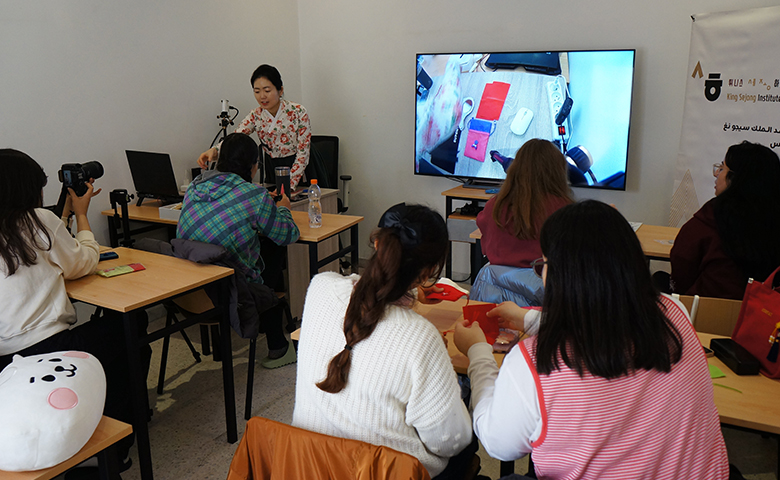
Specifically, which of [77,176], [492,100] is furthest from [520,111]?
[77,176]

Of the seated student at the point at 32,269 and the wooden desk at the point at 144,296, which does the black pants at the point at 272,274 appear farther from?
the seated student at the point at 32,269

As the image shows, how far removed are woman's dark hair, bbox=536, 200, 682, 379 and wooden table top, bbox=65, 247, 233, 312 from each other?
1.54m

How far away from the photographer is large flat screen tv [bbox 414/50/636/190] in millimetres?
3846

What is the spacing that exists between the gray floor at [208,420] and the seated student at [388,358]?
118 cm

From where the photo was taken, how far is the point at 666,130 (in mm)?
3885

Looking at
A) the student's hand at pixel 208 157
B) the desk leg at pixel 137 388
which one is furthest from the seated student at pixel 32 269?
the student's hand at pixel 208 157

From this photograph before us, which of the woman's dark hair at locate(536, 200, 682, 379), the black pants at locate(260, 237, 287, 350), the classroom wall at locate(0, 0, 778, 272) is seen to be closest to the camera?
the woman's dark hair at locate(536, 200, 682, 379)

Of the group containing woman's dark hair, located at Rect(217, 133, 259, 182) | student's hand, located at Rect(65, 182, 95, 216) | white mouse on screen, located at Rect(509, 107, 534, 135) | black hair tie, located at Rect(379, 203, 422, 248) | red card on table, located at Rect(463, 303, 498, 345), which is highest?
white mouse on screen, located at Rect(509, 107, 534, 135)

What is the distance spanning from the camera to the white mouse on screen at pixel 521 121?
13.5ft

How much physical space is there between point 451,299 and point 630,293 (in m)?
1.04

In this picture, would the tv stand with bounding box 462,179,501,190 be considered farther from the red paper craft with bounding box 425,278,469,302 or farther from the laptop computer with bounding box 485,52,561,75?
the red paper craft with bounding box 425,278,469,302

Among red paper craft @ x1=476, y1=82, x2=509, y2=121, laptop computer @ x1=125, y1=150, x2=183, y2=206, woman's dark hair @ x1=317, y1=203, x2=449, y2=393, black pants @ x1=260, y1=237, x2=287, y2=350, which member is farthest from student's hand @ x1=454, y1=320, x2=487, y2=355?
red paper craft @ x1=476, y1=82, x2=509, y2=121

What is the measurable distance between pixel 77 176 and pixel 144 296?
2.50 ft

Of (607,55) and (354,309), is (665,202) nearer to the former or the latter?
(607,55)
